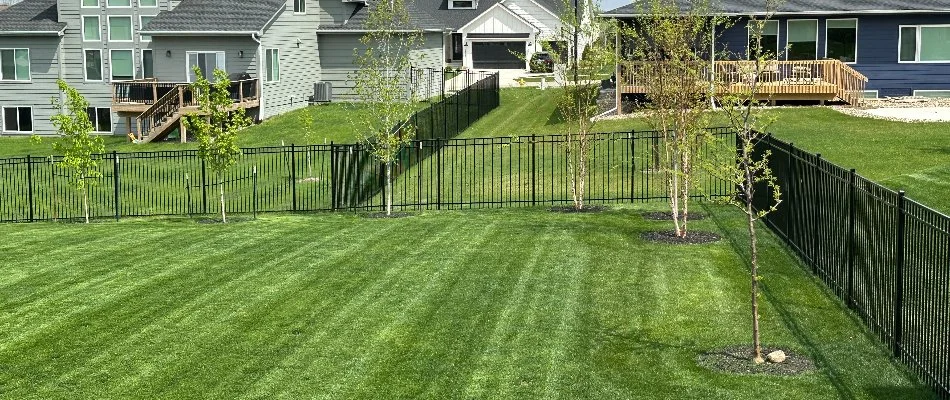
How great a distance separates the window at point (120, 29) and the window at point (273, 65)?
7.34 metres

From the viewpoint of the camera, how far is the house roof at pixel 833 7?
39812mm

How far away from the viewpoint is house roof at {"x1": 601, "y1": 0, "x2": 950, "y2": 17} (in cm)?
3981

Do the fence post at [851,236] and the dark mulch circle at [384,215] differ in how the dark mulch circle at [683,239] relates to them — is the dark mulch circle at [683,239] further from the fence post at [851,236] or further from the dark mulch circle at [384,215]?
the dark mulch circle at [384,215]

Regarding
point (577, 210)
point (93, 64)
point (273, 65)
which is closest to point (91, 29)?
point (93, 64)

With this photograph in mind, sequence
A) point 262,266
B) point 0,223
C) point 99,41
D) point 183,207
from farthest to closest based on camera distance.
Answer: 1. point 99,41
2. point 183,207
3. point 0,223
4. point 262,266

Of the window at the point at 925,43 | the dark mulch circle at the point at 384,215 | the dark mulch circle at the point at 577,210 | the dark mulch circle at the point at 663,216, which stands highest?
the window at the point at 925,43

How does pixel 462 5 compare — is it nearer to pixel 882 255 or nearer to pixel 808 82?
pixel 808 82

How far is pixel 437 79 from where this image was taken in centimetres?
5616

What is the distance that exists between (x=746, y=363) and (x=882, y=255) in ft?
6.98

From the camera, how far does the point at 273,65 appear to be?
167 feet

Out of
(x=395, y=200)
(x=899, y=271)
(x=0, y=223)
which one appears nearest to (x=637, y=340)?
(x=899, y=271)

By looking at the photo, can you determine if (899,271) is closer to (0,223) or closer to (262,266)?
(262,266)

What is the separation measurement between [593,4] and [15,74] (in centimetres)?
3598

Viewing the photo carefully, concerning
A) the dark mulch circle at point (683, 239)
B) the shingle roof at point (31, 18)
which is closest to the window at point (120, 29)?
the shingle roof at point (31, 18)
